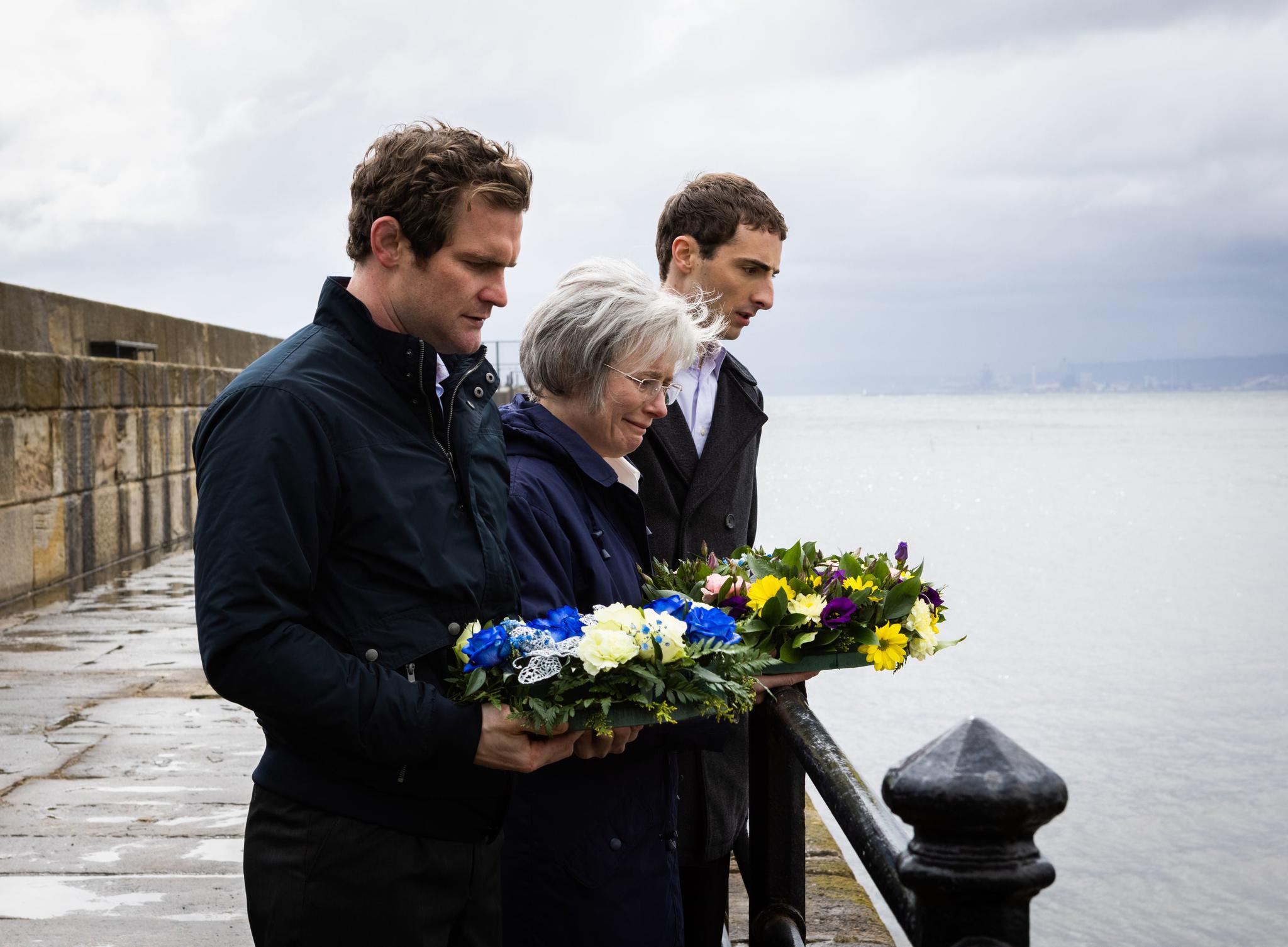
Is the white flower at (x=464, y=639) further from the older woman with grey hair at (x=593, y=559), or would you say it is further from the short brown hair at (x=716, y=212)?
the short brown hair at (x=716, y=212)

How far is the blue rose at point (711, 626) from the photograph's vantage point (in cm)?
210

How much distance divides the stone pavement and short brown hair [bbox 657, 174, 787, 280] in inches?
80.5

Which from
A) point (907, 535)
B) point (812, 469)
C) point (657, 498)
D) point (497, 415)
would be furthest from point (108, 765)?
point (812, 469)

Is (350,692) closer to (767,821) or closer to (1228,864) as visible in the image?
(767,821)

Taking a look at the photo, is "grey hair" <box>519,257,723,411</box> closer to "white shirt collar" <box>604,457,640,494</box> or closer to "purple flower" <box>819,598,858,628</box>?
"white shirt collar" <box>604,457,640,494</box>

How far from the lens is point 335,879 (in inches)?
76.0

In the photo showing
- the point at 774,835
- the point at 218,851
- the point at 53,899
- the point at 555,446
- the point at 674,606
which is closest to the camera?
the point at 674,606

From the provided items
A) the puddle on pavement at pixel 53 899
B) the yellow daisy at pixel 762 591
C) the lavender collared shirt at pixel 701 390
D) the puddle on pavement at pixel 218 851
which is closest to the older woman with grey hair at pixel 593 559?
the yellow daisy at pixel 762 591

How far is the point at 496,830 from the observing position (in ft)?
7.00

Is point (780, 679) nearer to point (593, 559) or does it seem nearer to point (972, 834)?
point (593, 559)

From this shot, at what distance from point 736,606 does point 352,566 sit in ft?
2.70

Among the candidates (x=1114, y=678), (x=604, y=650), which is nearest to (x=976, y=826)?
(x=604, y=650)

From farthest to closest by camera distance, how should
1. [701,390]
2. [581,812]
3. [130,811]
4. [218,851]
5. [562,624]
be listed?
[130,811], [218,851], [701,390], [581,812], [562,624]

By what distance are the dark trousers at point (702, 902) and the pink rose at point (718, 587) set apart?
2.38 feet
